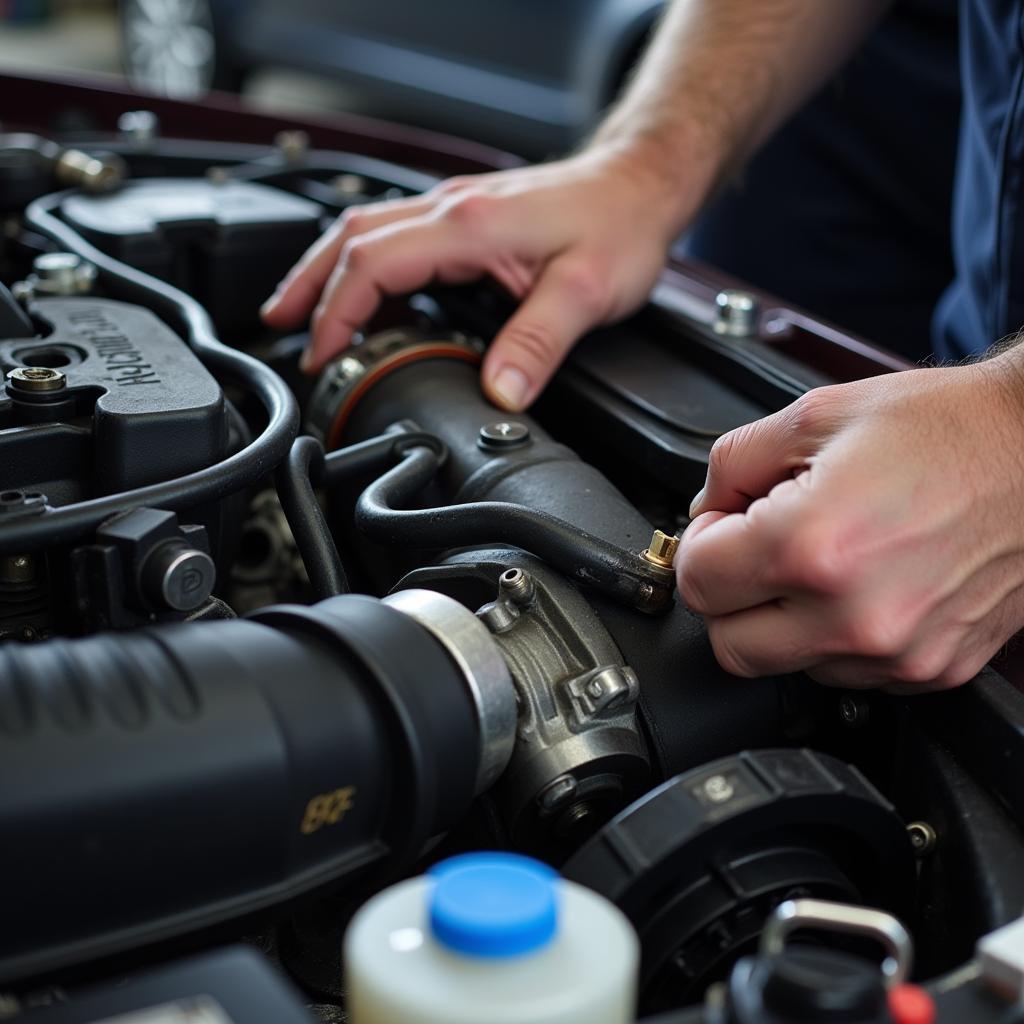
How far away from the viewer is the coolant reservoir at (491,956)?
442 mm

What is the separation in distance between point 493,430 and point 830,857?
389mm

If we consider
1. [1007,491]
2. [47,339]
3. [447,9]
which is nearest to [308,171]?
[47,339]

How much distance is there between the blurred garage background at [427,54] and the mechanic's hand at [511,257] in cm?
193

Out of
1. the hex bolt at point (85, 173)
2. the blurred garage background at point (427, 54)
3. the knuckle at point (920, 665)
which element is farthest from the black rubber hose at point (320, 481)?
the blurred garage background at point (427, 54)

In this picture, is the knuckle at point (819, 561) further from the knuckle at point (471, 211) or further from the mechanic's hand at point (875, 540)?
the knuckle at point (471, 211)

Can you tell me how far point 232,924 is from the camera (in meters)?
0.59

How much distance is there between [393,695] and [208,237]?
75 centimetres

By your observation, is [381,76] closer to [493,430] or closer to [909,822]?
[493,430]

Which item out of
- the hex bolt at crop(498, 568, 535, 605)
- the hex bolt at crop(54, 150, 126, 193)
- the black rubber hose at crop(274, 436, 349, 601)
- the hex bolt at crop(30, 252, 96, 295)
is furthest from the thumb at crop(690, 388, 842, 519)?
the hex bolt at crop(54, 150, 126, 193)

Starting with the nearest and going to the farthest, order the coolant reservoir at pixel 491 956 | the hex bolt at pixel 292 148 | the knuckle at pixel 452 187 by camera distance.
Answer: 1. the coolant reservoir at pixel 491 956
2. the knuckle at pixel 452 187
3. the hex bolt at pixel 292 148

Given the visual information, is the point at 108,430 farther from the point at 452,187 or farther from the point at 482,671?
the point at 452,187

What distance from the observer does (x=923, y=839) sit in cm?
71

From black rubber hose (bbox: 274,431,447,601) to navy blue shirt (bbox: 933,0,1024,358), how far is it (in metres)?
0.69

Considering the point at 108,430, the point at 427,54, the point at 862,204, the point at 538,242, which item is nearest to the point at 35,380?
the point at 108,430
